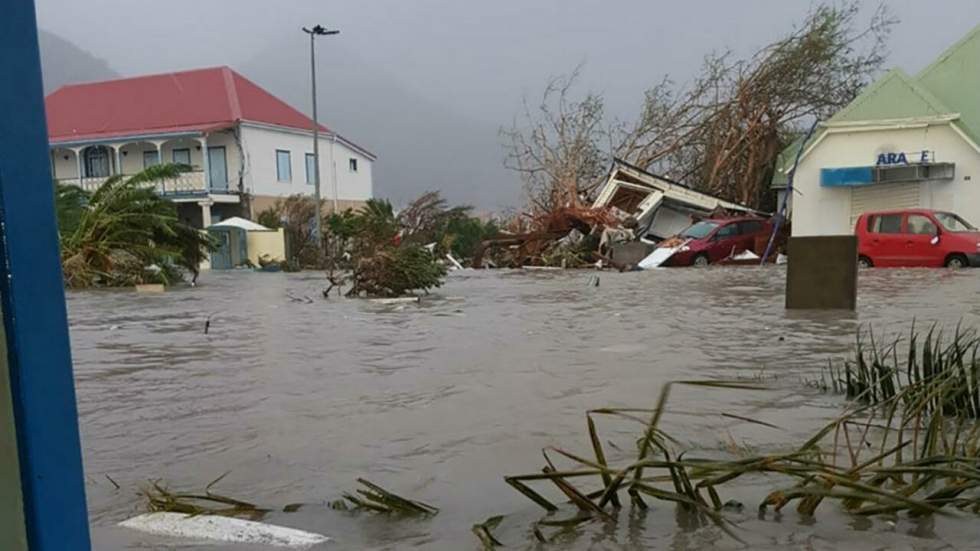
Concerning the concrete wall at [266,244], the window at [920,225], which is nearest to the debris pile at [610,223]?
the window at [920,225]

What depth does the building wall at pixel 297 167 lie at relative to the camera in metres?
37.2

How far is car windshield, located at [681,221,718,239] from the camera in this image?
23438 mm

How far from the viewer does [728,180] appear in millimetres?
31641

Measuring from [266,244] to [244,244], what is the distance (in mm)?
972

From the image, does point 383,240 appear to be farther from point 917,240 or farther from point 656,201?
point 656,201

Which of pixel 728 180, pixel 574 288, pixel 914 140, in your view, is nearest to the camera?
pixel 574 288

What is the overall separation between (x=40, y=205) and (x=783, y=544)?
7.95ft

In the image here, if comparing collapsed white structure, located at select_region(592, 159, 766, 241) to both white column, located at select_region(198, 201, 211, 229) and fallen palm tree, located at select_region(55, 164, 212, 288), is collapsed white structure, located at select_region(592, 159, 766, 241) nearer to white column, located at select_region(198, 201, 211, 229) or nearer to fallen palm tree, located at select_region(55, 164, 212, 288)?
fallen palm tree, located at select_region(55, 164, 212, 288)

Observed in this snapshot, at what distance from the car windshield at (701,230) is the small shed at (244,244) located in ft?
55.3

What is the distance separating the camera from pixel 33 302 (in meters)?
1.32

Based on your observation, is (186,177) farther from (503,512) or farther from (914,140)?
(503,512)

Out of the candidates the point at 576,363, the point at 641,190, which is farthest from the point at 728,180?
the point at 576,363

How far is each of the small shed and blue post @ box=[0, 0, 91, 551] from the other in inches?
1214

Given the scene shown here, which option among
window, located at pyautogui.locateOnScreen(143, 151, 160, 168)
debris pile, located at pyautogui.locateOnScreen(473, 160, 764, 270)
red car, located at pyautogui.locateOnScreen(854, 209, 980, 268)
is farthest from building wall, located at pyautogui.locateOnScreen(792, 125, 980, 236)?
window, located at pyautogui.locateOnScreen(143, 151, 160, 168)
